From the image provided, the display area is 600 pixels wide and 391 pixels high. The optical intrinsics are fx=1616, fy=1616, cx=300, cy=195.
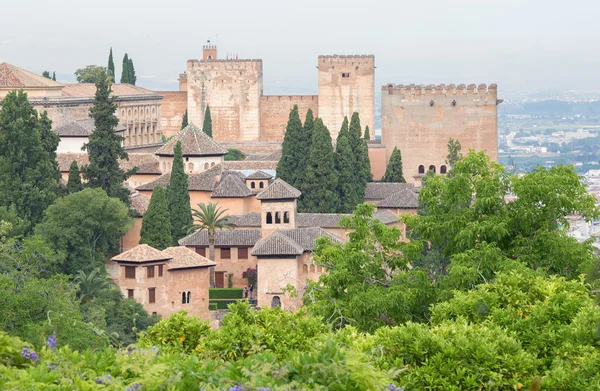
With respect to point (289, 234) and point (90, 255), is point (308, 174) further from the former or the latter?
point (90, 255)

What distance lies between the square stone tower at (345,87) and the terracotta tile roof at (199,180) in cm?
2709

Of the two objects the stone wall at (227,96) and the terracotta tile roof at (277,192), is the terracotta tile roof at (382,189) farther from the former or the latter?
the stone wall at (227,96)

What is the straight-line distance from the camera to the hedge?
48656 millimetres

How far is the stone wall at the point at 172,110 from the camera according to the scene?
3684 inches

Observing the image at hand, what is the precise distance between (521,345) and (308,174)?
3948 centimetres

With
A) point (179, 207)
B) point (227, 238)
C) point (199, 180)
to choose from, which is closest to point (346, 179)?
point (199, 180)

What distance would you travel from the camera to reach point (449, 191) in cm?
2878

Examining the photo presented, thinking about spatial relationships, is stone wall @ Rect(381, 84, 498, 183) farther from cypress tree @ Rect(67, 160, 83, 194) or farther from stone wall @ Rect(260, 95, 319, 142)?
cypress tree @ Rect(67, 160, 83, 194)

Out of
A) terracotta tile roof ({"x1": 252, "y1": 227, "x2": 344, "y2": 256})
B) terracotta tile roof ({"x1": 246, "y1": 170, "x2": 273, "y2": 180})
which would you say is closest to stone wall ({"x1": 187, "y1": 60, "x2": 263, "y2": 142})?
terracotta tile roof ({"x1": 246, "y1": 170, "x2": 273, "y2": 180})

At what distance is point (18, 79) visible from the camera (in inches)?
2844

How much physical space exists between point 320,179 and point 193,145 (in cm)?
A: 537

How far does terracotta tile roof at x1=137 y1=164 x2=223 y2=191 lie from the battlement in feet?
63.2

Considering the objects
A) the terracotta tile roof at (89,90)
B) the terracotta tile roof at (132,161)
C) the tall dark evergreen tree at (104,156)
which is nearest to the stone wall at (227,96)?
the terracotta tile roof at (89,90)

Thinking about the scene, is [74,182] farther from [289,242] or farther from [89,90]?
[89,90]
